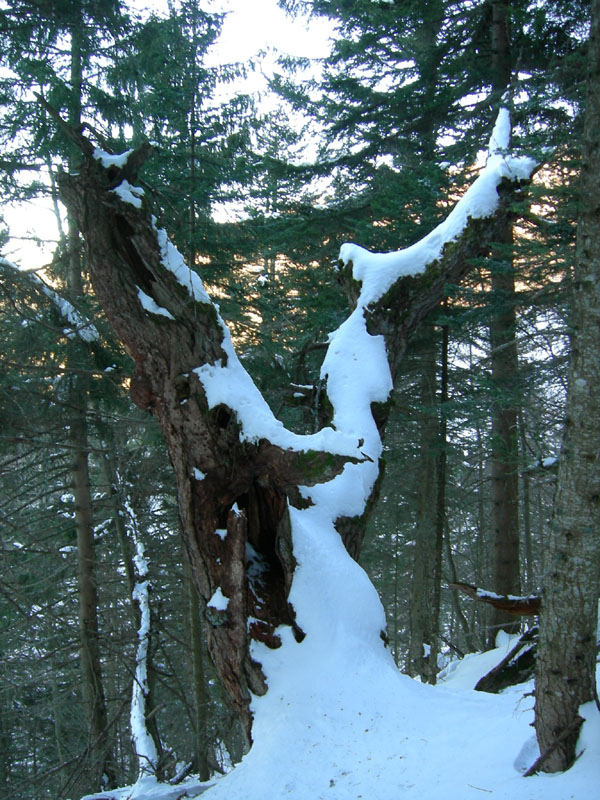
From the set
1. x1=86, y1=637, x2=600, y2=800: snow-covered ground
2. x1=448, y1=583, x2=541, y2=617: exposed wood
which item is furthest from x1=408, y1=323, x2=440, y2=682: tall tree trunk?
x1=86, y1=637, x2=600, y2=800: snow-covered ground

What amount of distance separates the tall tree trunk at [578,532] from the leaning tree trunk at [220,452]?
61.4 inches

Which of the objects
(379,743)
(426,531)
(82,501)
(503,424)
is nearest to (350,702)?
(379,743)

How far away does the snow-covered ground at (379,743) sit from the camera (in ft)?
8.32

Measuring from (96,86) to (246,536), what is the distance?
271 inches

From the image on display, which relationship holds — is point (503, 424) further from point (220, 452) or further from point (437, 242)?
point (220, 452)

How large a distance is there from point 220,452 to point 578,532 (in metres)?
2.49

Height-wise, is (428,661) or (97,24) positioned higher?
(97,24)

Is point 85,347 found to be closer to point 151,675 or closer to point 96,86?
point 96,86

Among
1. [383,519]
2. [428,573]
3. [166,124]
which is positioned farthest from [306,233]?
[383,519]

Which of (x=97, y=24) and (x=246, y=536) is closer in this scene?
(x=246, y=536)

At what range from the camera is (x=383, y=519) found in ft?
51.0

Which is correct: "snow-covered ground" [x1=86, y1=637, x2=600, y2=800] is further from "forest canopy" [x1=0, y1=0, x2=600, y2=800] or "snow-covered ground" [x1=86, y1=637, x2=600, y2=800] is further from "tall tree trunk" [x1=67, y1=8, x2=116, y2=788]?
"tall tree trunk" [x1=67, y1=8, x2=116, y2=788]

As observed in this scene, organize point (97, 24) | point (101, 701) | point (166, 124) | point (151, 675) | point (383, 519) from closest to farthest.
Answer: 1. point (151, 675)
2. point (101, 701)
3. point (97, 24)
4. point (166, 124)
5. point (383, 519)

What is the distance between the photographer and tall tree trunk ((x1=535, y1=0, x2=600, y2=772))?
8.14 feet
